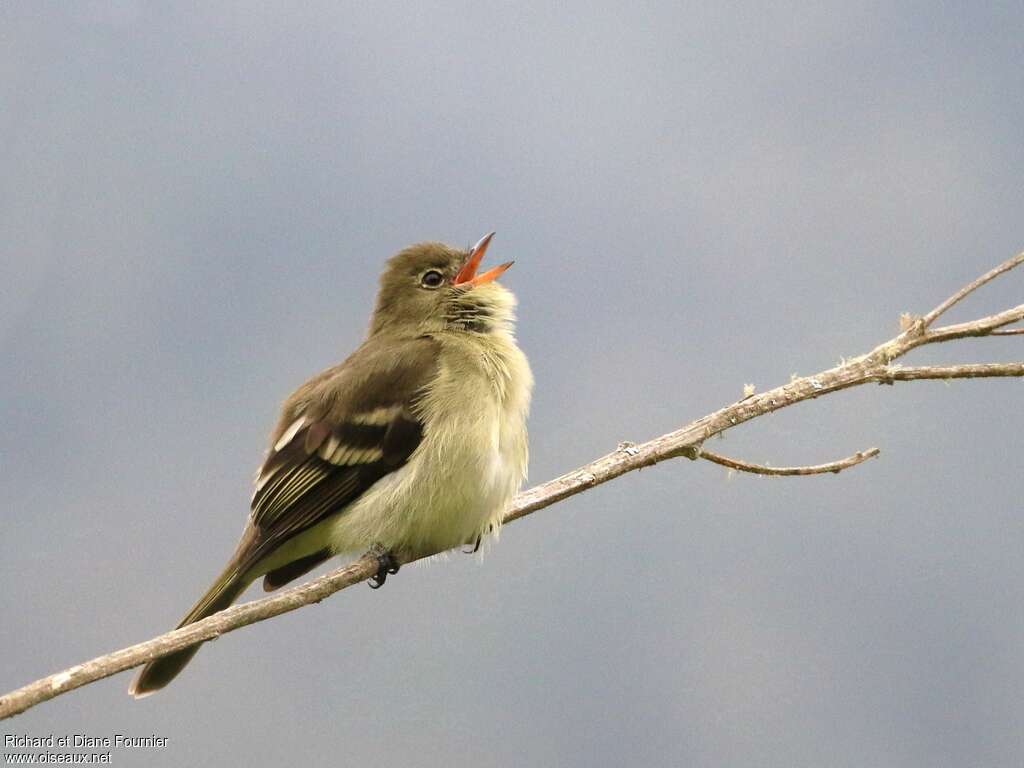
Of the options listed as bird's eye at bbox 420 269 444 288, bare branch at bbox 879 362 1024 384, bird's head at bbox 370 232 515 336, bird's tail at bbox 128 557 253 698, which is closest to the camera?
bare branch at bbox 879 362 1024 384

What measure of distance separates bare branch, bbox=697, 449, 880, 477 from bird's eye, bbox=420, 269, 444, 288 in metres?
1.65

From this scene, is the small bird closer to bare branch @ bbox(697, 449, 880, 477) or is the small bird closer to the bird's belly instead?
the bird's belly

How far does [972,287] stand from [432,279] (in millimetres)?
2488

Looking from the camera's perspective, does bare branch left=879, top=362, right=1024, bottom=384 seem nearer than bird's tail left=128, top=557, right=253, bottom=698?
Yes

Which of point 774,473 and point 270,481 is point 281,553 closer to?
point 270,481

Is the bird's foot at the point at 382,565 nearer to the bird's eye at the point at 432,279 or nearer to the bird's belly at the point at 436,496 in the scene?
the bird's belly at the point at 436,496

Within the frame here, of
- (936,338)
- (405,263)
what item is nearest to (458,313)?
(405,263)

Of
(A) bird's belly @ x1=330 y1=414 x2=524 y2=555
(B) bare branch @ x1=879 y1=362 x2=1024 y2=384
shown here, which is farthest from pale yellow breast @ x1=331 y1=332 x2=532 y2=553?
(B) bare branch @ x1=879 y1=362 x2=1024 y2=384

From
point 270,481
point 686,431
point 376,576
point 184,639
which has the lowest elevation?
point 184,639

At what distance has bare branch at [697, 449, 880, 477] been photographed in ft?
15.5

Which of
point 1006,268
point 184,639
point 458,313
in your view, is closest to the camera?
point 184,639

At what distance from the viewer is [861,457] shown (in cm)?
474

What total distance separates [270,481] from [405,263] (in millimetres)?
1373

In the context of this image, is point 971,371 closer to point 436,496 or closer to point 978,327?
point 978,327
